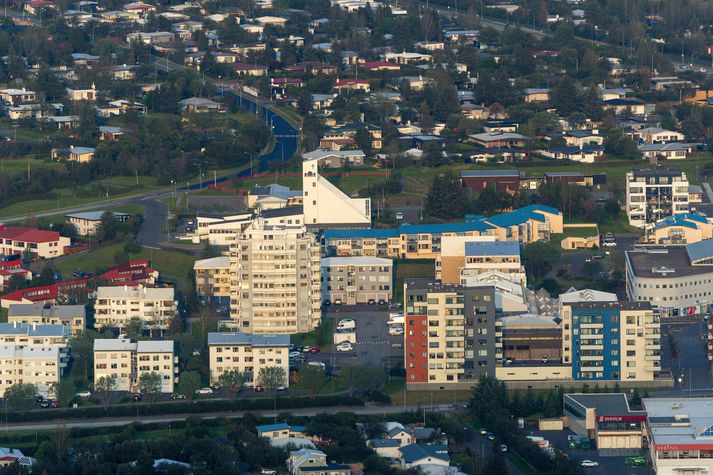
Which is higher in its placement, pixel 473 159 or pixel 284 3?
pixel 284 3

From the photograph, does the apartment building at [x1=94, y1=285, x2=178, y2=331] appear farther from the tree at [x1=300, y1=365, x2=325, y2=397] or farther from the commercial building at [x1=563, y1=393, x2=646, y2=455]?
the commercial building at [x1=563, y1=393, x2=646, y2=455]

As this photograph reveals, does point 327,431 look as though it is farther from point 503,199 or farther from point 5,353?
point 503,199

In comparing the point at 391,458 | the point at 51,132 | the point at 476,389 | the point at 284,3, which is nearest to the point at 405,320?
the point at 476,389

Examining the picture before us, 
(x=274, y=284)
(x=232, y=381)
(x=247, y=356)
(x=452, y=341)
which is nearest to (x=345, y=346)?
(x=274, y=284)

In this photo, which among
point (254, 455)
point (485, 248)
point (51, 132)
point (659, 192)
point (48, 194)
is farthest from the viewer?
point (51, 132)

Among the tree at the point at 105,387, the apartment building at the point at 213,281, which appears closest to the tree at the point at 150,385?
the tree at the point at 105,387

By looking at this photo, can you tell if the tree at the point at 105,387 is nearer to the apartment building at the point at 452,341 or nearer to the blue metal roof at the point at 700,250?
the apartment building at the point at 452,341
